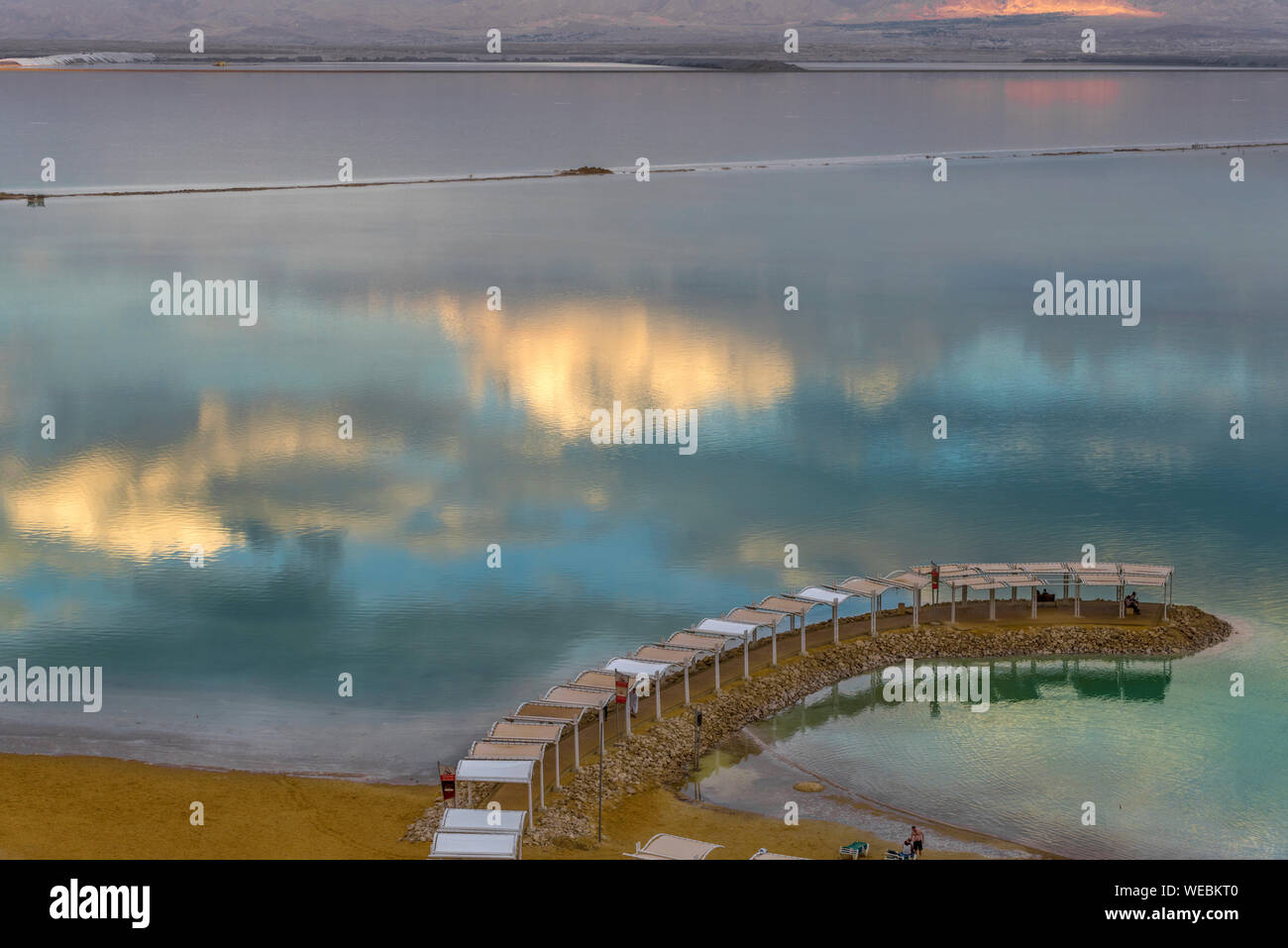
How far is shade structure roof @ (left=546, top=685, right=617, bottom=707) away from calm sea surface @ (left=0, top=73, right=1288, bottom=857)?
6.87 ft

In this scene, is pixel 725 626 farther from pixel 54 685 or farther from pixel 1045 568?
pixel 54 685

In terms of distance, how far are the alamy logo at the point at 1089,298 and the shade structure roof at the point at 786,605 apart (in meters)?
38.4

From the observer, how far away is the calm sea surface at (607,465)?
2555cm

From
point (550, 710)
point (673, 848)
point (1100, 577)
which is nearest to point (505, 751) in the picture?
point (550, 710)

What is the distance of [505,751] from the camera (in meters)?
21.5

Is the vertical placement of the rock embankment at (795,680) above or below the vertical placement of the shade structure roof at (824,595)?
below

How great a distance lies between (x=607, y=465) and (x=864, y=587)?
600 inches

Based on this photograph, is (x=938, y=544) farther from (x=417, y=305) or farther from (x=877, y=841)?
(x=417, y=305)

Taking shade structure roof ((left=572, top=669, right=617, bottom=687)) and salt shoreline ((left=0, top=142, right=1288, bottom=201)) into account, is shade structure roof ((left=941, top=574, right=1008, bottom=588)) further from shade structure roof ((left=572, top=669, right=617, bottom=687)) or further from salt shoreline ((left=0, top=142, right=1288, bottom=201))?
salt shoreline ((left=0, top=142, right=1288, bottom=201))

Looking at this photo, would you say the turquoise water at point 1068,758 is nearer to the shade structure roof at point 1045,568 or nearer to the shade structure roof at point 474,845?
the shade structure roof at point 1045,568

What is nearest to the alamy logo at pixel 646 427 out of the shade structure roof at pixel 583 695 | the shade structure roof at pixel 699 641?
the shade structure roof at pixel 699 641

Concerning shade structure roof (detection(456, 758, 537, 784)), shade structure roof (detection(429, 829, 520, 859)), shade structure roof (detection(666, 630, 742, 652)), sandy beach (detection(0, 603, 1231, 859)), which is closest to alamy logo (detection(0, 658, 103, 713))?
sandy beach (detection(0, 603, 1231, 859))

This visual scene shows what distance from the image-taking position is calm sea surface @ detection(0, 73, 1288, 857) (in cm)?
2555

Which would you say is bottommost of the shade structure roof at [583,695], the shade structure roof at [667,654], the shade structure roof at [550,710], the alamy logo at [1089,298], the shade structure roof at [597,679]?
the shade structure roof at [550,710]
